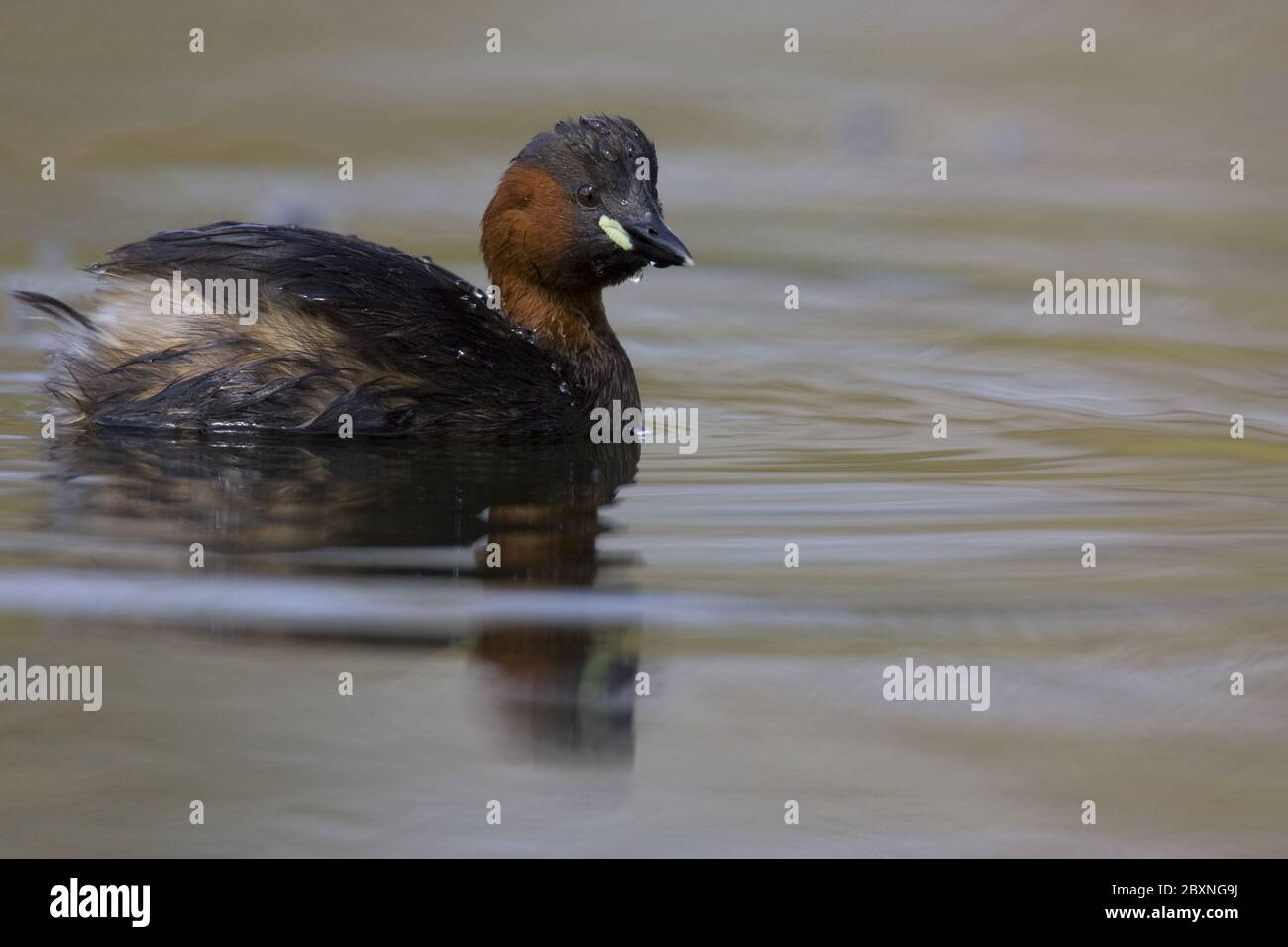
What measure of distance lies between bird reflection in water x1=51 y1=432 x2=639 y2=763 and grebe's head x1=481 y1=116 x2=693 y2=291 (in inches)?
28.1

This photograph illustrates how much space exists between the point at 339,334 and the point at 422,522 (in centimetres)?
108

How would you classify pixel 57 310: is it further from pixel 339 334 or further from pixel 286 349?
pixel 339 334

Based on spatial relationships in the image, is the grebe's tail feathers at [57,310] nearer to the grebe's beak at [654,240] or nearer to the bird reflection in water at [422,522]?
the bird reflection in water at [422,522]

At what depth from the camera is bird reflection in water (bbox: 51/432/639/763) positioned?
4.92 meters

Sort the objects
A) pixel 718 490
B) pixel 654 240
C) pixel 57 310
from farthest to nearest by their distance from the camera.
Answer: pixel 654 240, pixel 57 310, pixel 718 490

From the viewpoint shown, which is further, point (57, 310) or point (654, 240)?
point (654, 240)

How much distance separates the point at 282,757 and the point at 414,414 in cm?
276

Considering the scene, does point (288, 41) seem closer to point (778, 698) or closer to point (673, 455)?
point (673, 455)

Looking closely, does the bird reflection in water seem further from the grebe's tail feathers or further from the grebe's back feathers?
the grebe's tail feathers

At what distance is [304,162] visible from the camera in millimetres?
11898

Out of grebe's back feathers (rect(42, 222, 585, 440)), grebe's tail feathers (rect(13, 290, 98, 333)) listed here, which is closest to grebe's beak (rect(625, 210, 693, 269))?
grebe's back feathers (rect(42, 222, 585, 440))

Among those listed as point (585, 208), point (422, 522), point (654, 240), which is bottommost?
point (422, 522)

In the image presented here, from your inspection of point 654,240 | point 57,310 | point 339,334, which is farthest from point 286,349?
point 654,240

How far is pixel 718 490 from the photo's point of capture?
266 inches
